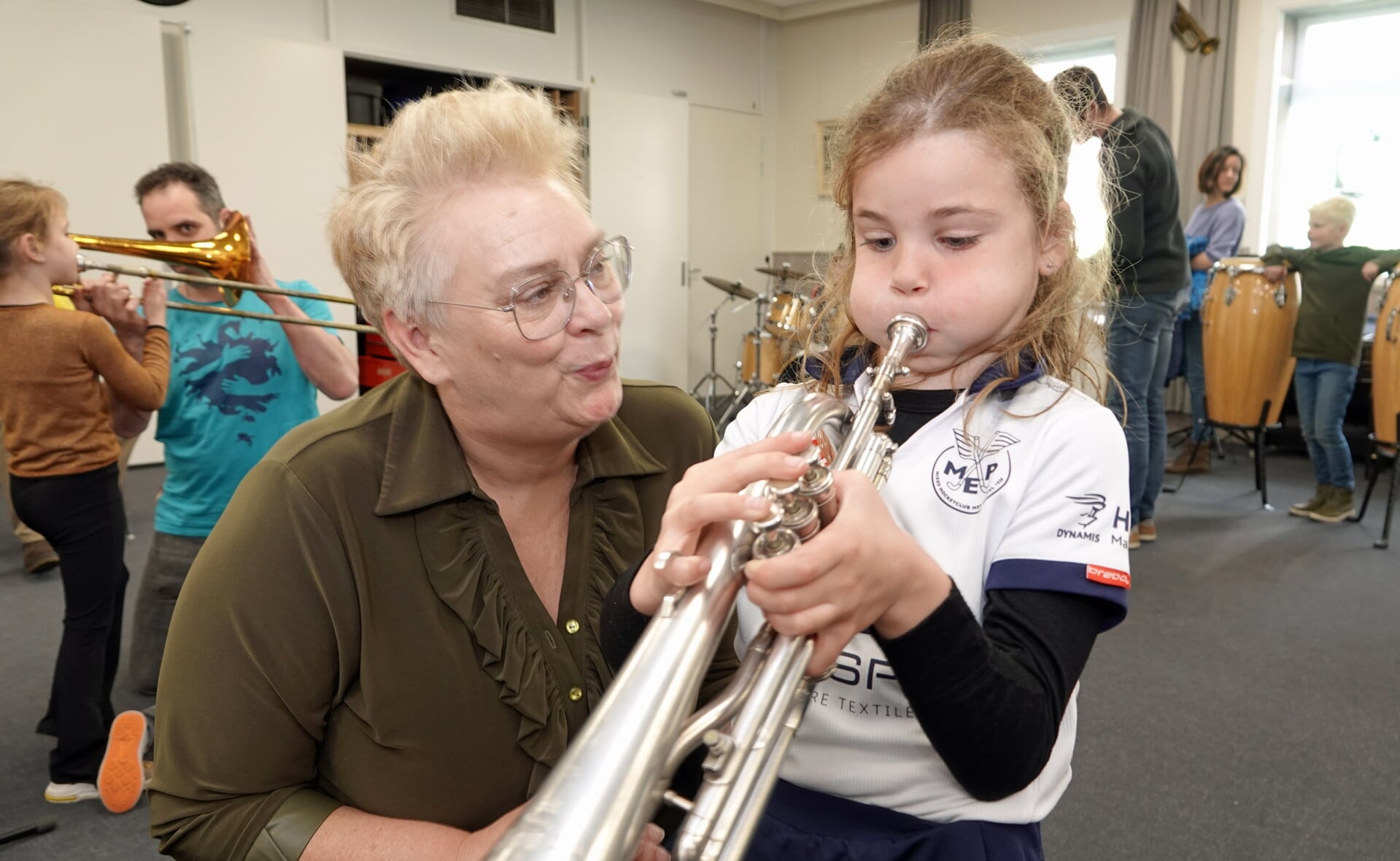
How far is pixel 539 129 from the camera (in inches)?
47.3

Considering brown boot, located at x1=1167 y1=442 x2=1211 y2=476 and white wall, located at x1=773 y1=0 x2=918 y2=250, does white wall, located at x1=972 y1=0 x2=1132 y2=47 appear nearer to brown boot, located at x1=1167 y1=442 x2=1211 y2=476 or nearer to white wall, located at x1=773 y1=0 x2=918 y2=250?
white wall, located at x1=773 y1=0 x2=918 y2=250

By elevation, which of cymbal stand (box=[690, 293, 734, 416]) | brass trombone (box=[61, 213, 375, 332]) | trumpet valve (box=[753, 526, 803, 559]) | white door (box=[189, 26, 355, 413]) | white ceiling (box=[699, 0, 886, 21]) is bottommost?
cymbal stand (box=[690, 293, 734, 416])

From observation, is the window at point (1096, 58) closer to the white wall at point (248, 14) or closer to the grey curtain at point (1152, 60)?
the grey curtain at point (1152, 60)

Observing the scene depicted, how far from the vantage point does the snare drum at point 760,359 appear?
681 cm

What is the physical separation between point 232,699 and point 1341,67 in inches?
324

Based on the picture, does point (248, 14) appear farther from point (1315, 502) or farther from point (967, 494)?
point (1315, 502)

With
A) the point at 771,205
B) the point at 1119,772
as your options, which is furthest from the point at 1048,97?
the point at 771,205

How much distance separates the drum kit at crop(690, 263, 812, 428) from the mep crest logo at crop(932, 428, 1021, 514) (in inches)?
162

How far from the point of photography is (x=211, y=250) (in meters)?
2.64

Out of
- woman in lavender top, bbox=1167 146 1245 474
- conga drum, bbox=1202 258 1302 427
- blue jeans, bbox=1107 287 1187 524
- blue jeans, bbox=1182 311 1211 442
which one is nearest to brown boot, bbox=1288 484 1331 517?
conga drum, bbox=1202 258 1302 427

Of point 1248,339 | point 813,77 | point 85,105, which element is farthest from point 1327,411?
point 85,105

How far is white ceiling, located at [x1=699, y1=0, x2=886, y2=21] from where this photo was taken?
861 centimetres

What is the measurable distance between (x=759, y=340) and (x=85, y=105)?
4459mm

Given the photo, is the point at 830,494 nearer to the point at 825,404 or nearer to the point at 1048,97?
the point at 825,404
